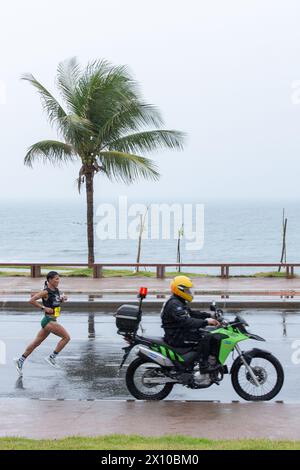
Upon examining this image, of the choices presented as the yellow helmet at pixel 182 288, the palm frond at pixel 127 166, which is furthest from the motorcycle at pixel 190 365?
the palm frond at pixel 127 166

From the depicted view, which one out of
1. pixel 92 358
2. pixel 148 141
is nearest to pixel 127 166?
pixel 148 141

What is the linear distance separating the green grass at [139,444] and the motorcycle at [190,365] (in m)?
2.52

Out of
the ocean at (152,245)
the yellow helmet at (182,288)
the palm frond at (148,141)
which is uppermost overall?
the palm frond at (148,141)

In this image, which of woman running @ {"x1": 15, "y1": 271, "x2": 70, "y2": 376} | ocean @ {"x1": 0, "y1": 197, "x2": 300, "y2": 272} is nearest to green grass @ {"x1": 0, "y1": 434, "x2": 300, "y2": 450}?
woman running @ {"x1": 15, "y1": 271, "x2": 70, "y2": 376}

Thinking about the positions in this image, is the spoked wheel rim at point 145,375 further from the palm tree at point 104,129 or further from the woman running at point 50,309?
the palm tree at point 104,129

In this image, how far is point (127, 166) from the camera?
1265 inches

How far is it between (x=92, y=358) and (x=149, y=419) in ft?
16.1

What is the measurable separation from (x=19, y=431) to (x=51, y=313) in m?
4.50

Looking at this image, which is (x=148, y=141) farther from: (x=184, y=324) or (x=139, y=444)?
(x=139, y=444)

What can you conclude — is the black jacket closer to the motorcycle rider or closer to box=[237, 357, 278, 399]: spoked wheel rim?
the motorcycle rider

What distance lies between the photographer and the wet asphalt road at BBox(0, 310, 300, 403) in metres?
12.6

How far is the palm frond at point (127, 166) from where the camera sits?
1249 inches

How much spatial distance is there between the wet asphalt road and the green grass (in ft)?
9.84
